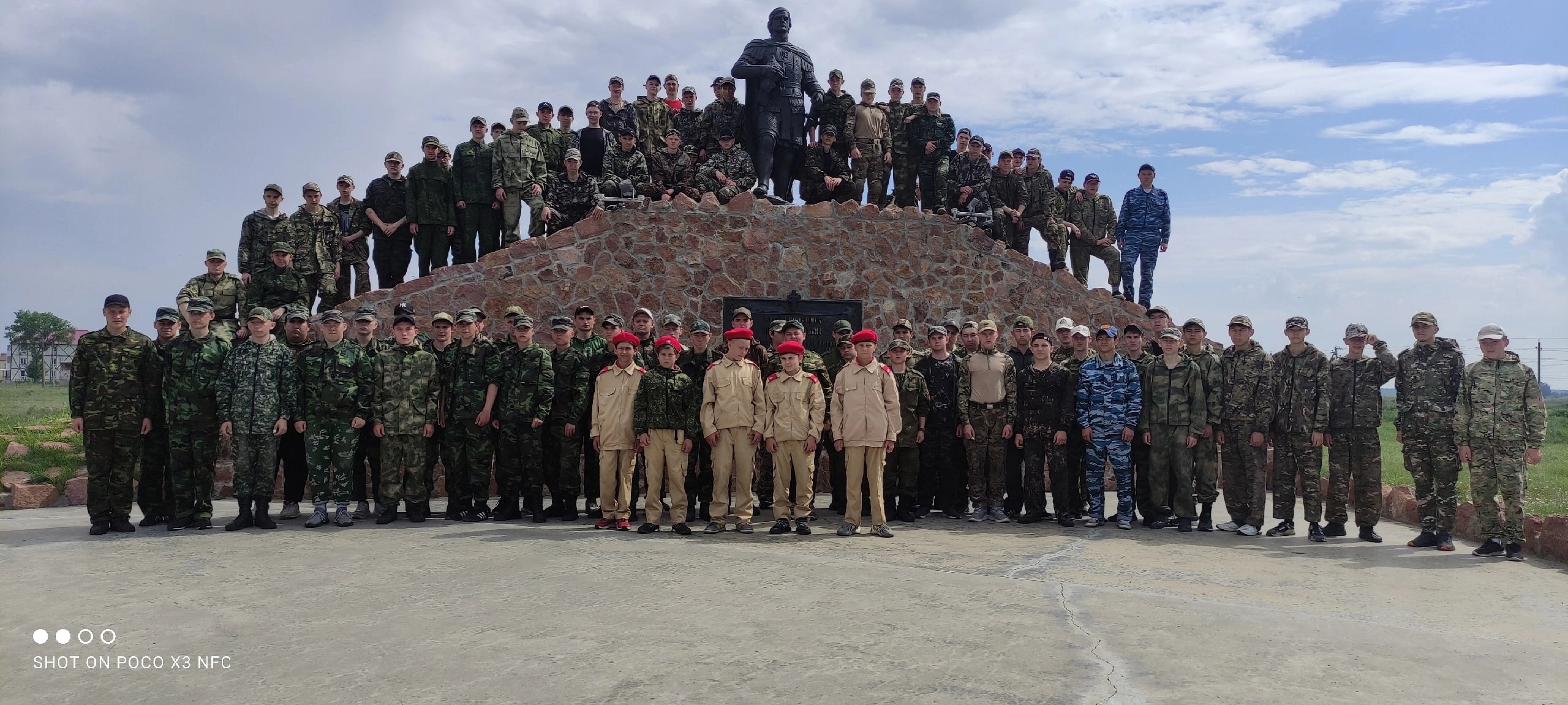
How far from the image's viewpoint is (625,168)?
36.7 feet

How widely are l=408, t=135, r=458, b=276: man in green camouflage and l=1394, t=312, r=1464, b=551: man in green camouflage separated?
9.50 metres

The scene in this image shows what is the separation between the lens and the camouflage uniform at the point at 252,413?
7.29 metres

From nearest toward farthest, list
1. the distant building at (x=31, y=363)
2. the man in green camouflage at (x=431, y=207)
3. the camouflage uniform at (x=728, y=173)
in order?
1. the man in green camouflage at (x=431, y=207)
2. the camouflage uniform at (x=728, y=173)
3. the distant building at (x=31, y=363)

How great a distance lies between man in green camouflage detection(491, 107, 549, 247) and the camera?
1066 cm

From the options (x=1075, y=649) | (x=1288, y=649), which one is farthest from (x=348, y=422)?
(x=1288, y=649)

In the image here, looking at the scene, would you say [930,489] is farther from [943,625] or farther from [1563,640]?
[1563,640]

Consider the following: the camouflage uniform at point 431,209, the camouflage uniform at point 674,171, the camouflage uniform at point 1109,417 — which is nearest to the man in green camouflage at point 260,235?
the camouflage uniform at point 431,209

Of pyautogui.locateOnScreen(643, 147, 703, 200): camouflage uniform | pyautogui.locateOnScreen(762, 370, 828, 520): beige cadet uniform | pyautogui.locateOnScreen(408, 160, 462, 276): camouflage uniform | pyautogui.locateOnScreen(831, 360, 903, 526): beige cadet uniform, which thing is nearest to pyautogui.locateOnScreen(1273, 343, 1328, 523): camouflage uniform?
pyautogui.locateOnScreen(831, 360, 903, 526): beige cadet uniform

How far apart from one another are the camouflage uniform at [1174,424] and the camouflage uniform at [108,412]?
26.7 ft

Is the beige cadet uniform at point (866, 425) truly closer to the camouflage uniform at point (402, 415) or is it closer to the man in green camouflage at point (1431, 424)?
the camouflage uniform at point (402, 415)

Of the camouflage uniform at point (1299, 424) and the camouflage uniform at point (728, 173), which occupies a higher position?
the camouflage uniform at point (728, 173)

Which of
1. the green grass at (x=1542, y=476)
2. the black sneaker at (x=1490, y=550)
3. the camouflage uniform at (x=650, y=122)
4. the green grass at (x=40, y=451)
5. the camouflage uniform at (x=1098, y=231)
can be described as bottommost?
the black sneaker at (x=1490, y=550)

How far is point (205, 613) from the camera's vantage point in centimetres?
471

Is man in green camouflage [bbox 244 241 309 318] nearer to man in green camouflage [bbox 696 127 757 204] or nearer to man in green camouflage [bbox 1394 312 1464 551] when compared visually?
man in green camouflage [bbox 696 127 757 204]
